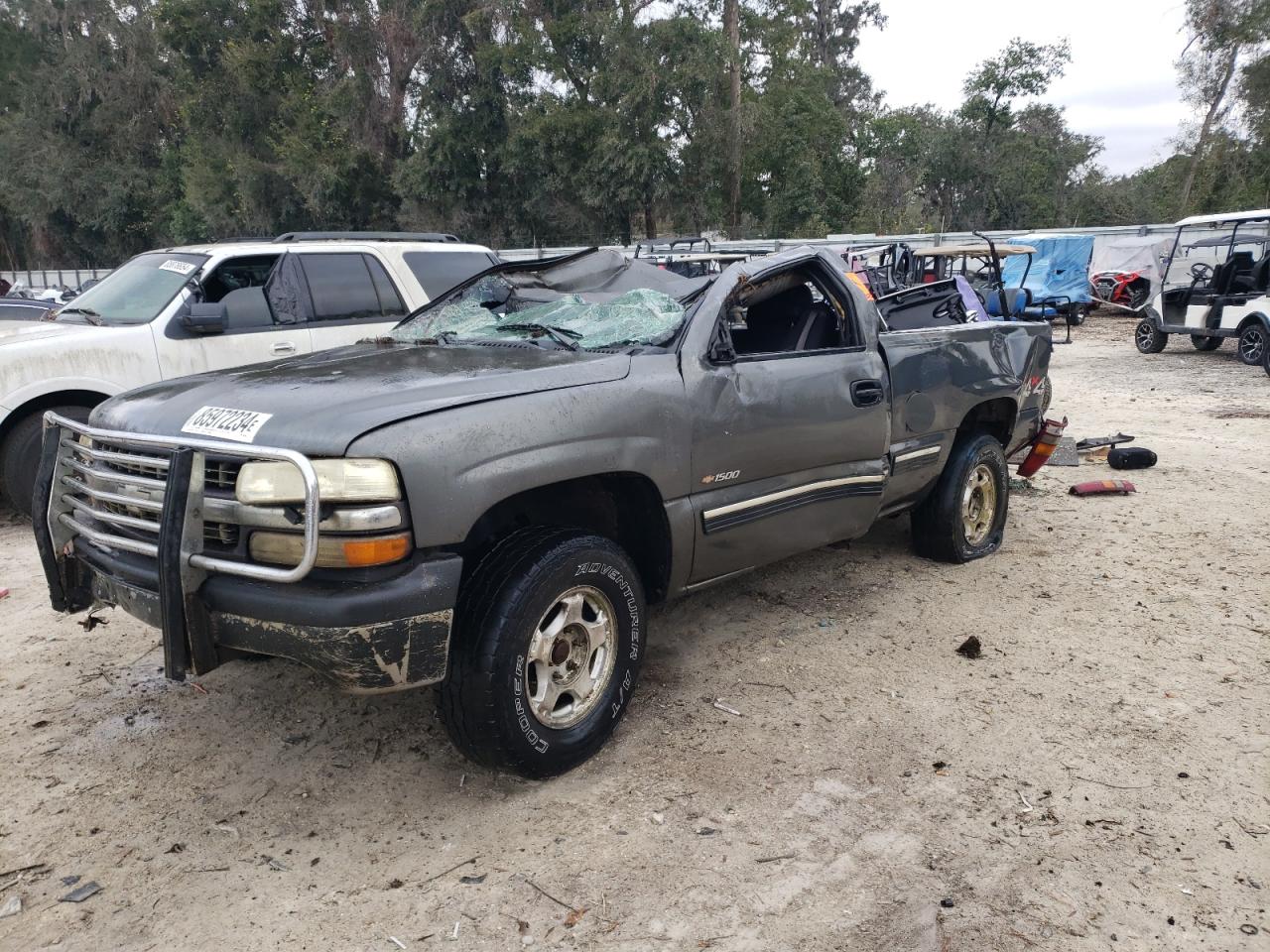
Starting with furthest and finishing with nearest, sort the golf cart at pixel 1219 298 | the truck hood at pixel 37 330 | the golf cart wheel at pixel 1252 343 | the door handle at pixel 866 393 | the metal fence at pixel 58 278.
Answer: the metal fence at pixel 58 278 → the golf cart at pixel 1219 298 → the golf cart wheel at pixel 1252 343 → the truck hood at pixel 37 330 → the door handle at pixel 866 393

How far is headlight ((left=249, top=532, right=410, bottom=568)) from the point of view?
2.47 metres

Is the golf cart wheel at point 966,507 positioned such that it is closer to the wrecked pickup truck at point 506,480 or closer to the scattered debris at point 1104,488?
the wrecked pickup truck at point 506,480

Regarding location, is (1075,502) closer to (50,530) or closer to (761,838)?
(761,838)

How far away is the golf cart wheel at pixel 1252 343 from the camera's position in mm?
13117

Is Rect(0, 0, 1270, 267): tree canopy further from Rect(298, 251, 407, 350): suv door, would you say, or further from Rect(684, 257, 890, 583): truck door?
Rect(684, 257, 890, 583): truck door

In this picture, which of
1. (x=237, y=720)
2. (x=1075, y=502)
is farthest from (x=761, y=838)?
(x=1075, y=502)

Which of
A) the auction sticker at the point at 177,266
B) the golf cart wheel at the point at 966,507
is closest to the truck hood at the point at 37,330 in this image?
the auction sticker at the point at 177,266

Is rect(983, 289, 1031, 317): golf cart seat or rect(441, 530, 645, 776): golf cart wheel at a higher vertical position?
rect(983, 289, 1031, 317): golf cart seat

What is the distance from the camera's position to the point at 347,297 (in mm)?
6926

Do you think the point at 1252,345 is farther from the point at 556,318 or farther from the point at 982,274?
the point at 556,318

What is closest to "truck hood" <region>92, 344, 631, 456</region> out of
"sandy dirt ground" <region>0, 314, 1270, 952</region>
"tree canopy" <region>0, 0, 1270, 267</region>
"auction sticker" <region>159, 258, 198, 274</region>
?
"sandy dirt ground" <region>0, 314, 1270, 952</region>

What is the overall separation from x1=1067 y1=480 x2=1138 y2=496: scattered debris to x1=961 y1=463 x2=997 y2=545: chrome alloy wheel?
1.82 metres

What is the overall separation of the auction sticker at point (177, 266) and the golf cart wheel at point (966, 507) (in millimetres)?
5270

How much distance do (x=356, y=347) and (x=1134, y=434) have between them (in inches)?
307
